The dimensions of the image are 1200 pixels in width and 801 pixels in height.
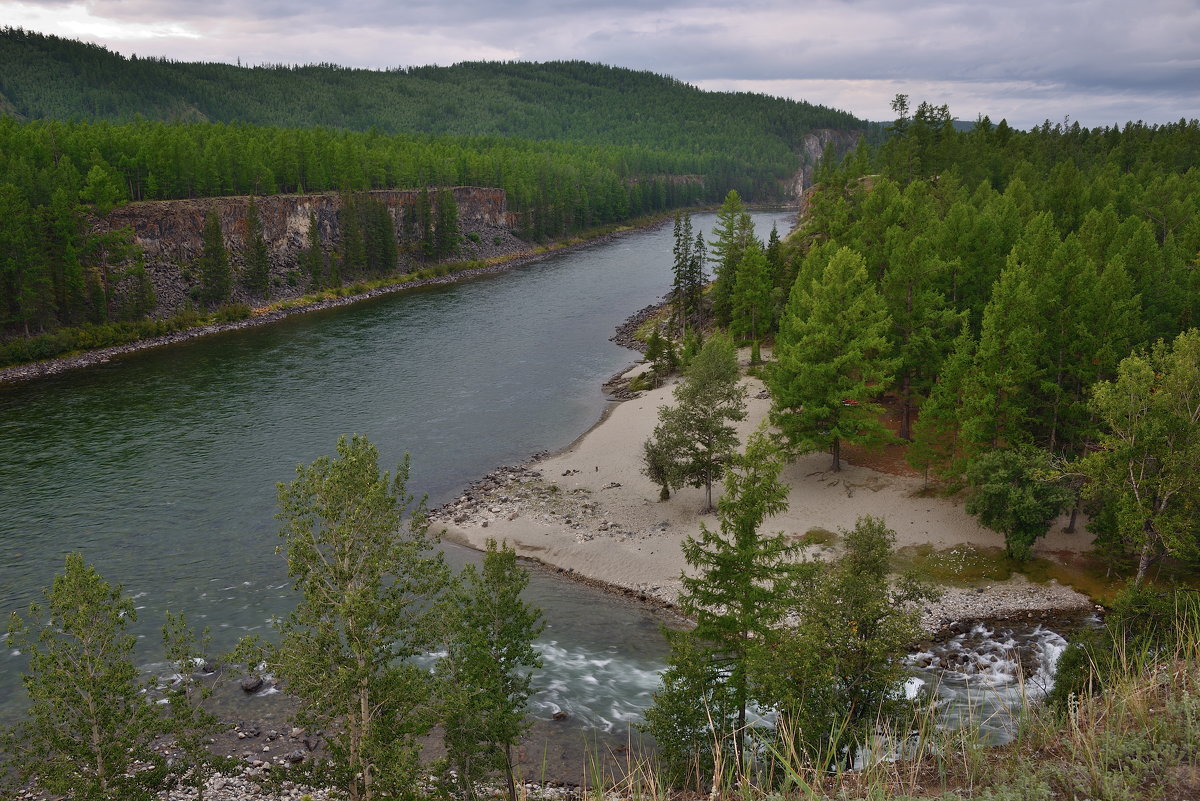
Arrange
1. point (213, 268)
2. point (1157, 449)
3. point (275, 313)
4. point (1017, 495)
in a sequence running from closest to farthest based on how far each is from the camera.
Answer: point (1157, 449) → point (1017, 495) → point (213, 268) → point (275, 313)

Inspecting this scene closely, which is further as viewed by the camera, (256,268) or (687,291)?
(256,268)

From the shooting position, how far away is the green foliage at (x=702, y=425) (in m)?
44.2

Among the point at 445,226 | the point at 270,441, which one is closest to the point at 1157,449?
the point at 270,441

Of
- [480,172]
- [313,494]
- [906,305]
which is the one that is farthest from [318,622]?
[480,172]

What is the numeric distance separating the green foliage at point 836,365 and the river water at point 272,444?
15.1 m

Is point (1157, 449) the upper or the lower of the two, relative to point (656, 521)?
upper

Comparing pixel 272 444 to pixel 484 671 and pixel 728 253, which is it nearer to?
pixel 484 671

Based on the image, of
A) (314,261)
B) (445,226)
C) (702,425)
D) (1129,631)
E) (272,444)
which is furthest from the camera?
(445,226)

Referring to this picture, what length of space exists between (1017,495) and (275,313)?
94637mm

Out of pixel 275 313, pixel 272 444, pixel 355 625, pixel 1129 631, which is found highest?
pixel 355 625

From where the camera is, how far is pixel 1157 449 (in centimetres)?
2912

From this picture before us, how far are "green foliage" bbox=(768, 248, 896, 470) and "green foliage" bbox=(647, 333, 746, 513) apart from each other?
3738 mm

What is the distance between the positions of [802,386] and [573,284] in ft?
273

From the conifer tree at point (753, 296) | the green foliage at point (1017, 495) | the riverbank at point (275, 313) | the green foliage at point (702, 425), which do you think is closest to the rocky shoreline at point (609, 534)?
the green foliage at point (1017, 495)
